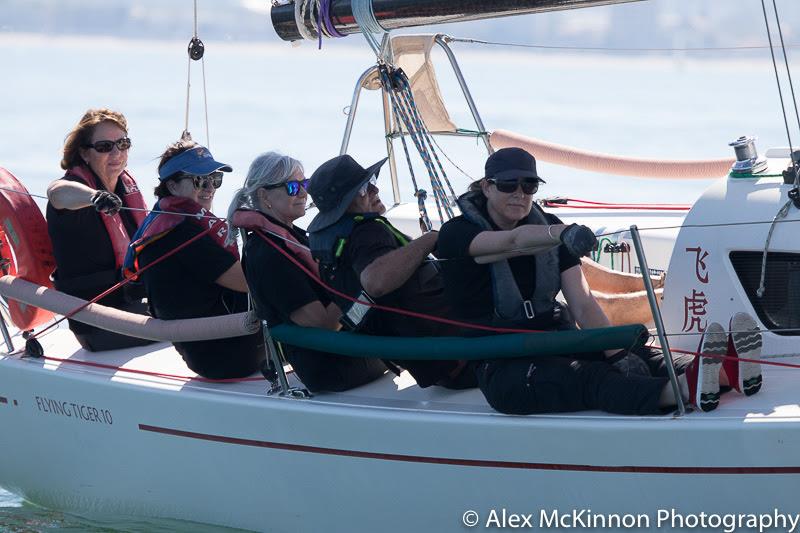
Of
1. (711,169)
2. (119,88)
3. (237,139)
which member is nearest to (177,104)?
(119,88)

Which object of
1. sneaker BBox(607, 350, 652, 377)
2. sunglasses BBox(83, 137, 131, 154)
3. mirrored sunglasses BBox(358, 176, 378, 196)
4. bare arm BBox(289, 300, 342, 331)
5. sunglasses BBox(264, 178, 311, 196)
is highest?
sunglasses BBox(83, 137, 131, 154)

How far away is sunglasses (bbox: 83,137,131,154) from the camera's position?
485 cm

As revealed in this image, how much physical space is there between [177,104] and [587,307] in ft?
60.0

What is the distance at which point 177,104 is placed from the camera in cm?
2122

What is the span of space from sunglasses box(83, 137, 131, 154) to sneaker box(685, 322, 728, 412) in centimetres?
251

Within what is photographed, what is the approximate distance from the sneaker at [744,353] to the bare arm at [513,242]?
0.56m

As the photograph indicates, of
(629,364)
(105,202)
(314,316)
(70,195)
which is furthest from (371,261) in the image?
(70,195)

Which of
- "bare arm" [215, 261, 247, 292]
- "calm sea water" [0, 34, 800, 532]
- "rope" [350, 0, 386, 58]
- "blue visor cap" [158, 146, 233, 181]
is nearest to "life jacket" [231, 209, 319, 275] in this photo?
"bare arm" [215, 261, 247, 292]

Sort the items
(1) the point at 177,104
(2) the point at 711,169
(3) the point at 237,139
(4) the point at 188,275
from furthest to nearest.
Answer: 1. (1) the point at 177,104
2. (3) the point at 237,139
3. (2) the point at 711,169
4. (4) the point at 188,275

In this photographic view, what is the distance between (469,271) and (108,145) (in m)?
1.91

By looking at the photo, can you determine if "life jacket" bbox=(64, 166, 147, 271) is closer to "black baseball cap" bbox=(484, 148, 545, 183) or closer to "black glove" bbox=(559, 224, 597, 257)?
"black baseball cap" bbox=(484, 148, 545, 183)

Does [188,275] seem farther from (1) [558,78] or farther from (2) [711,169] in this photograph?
(1) [558,78]

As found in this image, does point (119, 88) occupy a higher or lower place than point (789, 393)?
higher

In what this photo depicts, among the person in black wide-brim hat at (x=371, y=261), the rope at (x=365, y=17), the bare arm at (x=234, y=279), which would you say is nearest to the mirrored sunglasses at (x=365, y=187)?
the person in black wide-brim hat at (x=371, y=261)
